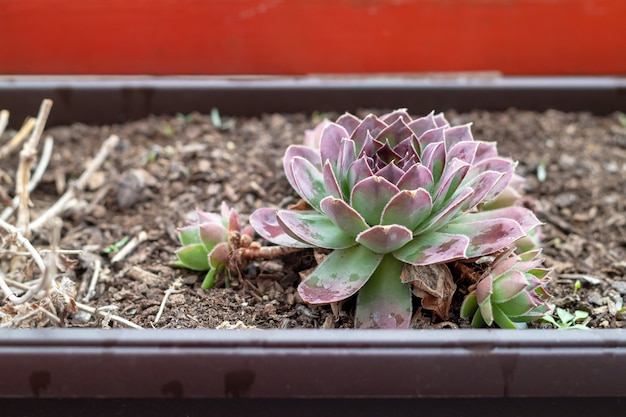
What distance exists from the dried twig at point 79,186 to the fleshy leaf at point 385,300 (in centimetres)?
64

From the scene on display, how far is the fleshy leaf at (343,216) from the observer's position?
1.02 metres

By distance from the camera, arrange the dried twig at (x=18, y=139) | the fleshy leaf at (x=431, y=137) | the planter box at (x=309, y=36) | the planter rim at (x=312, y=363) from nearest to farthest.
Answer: the planter rim at (x=312, y=363) → the fleshy leaf at (x=431, y=137) → the dried twig at (x=18, y=139) → the planter box at (x=309, y=36)

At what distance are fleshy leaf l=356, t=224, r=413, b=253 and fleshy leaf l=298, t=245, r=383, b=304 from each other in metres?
0.04

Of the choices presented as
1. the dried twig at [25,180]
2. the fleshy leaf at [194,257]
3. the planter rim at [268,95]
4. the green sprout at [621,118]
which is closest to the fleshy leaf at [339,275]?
the fleshy leaf at [194,257]

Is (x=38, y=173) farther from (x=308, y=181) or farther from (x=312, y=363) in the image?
(x=312, y=363)

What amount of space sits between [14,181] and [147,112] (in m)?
0.31

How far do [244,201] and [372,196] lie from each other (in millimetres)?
468

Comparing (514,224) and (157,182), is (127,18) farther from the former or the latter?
(514,224)

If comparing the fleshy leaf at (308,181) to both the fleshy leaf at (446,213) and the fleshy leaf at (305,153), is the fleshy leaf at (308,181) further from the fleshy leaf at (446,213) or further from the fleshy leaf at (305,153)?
the fleshy leaf at (446,213)

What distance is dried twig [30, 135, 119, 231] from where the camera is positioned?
4.64 feet

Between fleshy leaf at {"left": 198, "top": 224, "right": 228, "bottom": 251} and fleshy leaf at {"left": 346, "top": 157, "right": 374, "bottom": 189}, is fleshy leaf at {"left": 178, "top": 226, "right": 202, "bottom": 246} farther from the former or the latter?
fleshy leaf at {"left": 346, "top": 157, "right": 374, "bottom": 189}

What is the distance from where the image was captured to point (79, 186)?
1479mm

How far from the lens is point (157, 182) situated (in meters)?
1.52

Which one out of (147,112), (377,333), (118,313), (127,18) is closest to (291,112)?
(147,112)
